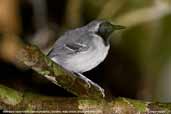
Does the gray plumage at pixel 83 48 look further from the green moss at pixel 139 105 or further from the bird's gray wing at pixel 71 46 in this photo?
the green moss at pixel 139 105

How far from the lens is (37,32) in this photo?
298 cm

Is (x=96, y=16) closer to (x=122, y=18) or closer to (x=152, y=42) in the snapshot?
(x=122, y=18)

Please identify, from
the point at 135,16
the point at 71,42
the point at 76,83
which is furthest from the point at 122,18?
the point at 76,83

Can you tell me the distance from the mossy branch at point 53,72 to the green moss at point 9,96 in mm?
74

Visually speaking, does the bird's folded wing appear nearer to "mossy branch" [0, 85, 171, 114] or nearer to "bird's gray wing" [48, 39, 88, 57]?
"bird's gray wing" [48, 39, 88, 57]

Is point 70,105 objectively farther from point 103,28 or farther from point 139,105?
point 103,28

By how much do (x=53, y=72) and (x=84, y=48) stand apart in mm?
540

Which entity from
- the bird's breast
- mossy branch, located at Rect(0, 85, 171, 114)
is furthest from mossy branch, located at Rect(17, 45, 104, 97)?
the bird's breast

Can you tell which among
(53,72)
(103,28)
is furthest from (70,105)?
(103,28)

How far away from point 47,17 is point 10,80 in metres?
0.56

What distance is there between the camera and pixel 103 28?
5.18ft

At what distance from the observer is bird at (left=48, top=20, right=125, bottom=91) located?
1587 millimetres

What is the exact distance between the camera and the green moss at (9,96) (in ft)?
3.56

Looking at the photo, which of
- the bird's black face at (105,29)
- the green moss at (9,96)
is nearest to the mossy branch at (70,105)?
the green moss at (9,96)
